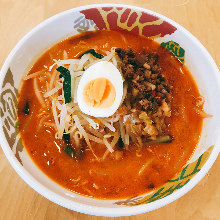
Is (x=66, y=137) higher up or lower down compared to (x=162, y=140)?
lower down

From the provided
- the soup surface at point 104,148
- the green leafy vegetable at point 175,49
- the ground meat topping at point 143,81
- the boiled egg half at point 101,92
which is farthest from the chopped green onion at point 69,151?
the green leafy vegetable at point 175,49

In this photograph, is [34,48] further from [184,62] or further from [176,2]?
[176,2]

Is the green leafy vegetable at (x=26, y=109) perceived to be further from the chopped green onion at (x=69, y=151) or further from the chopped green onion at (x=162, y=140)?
the chopped green onion at (x=162, y=140)

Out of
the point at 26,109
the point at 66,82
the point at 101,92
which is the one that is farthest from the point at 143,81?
the point at 26,109

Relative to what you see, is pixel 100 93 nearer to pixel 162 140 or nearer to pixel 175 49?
pixel 162 140

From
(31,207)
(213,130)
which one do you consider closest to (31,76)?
(31,207)

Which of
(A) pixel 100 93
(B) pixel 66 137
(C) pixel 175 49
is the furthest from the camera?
(C) pixel 175 49

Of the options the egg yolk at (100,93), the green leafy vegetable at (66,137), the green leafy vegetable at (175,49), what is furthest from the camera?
the green leafy vegetable at (175,49)
